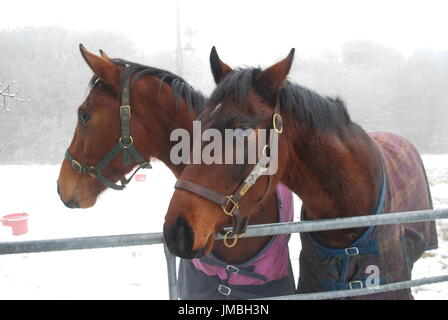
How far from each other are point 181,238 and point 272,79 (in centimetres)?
81

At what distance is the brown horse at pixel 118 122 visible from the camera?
2148 mm

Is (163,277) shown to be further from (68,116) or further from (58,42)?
(58,42)

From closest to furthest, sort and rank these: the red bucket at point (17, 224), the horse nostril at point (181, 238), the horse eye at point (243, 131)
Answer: the horse nostril at point (181, 238), the horse eye at point (243, 131), the red bucket at point (17, 224)

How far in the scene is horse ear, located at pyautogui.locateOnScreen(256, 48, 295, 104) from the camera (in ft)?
4.84

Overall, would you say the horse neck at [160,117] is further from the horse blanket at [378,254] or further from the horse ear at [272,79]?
the horse blanket at [378,254]

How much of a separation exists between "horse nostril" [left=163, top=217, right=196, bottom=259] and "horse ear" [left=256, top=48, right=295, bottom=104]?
0.69 metres

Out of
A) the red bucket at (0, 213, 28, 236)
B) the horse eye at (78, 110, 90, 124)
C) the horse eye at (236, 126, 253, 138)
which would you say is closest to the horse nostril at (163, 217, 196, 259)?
the horse eye at (236, 126, 253, 138)

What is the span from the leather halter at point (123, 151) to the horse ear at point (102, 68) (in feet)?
0.19

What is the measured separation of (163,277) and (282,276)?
8.34ft

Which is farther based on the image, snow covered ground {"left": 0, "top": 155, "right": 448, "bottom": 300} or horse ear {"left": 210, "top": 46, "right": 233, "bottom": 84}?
snow covered ground {"left": 0, "top": 155, "right": 448, "bottom": 300}

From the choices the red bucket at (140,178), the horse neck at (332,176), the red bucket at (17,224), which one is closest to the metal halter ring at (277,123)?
the horse neck at (332,176)

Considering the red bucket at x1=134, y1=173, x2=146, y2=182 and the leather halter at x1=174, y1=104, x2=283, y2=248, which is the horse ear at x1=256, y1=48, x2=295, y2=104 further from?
the red bucket at x1=134, y1=173, x2=146, y2=182

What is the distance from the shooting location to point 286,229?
146 centimetres

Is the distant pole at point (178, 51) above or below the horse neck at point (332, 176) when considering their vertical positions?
above
